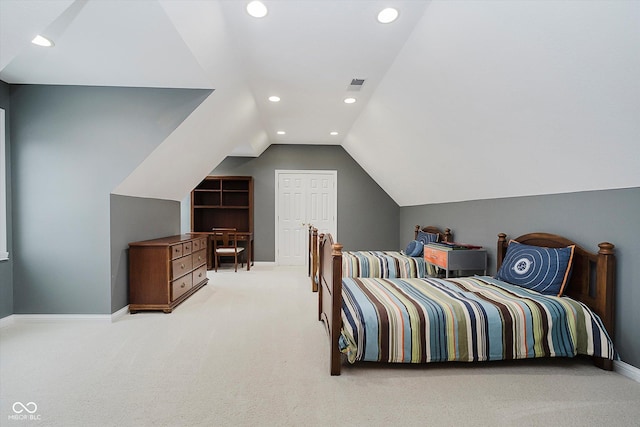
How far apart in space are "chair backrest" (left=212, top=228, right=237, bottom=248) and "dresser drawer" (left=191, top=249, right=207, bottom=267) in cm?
99

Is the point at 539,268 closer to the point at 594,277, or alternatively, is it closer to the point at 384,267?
the point at 594,277

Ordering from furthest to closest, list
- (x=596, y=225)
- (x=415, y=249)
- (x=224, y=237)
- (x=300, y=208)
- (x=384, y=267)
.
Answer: (x=300, y=208) < (x=224, y=237) < (x=415, y=249) < (x=384, y=267) < (x=596, y=225)

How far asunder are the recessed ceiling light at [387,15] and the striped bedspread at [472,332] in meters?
2.11

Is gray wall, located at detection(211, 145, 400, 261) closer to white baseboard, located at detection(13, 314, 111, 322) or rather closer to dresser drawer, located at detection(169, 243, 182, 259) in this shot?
dresser drawer, located at detection(169, 243, 182, 259)

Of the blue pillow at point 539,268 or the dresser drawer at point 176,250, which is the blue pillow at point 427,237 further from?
the dresser drawer at point 176,250

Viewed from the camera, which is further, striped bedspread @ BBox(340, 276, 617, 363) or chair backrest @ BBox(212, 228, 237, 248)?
chair backrest @ BBox(212, 228, 237, 248)

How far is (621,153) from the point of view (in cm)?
198

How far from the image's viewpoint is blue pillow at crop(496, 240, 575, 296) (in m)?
2.43

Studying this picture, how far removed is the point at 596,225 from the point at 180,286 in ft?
13.6

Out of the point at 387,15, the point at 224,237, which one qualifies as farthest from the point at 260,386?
the point at 224,237

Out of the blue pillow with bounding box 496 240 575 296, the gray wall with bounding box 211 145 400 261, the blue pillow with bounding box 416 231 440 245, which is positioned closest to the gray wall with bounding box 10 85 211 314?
the gray wall with bounding box 211 145 400 261

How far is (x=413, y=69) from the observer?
2.80 m

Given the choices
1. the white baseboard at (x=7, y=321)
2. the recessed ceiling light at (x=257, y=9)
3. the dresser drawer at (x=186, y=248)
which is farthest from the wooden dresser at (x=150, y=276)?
the recessed ceiling light at (x=257, y=9)

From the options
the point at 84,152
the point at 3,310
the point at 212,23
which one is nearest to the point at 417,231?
the point at 212,23
